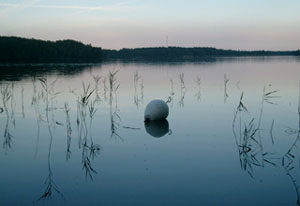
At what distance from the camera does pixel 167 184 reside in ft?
19.1

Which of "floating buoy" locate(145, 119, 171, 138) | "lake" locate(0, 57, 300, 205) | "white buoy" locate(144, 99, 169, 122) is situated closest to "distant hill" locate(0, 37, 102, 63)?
"lake" locate(0, 57, 300, 205)

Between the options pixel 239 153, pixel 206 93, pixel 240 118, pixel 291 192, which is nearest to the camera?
pixel 291 192

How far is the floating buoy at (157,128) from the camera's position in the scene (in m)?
9.77

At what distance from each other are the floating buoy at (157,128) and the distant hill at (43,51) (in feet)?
246

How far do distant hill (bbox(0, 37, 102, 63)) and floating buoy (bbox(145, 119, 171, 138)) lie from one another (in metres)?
75.1

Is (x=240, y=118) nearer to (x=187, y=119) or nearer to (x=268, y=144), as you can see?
(x=187, y=119)

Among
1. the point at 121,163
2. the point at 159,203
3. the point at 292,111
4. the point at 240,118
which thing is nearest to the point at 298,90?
the point at 292,111

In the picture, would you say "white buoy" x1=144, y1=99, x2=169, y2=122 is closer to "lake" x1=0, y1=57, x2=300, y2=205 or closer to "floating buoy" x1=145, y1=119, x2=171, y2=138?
"floating buoy" x1=145, y1=119, x2=171, y2=138

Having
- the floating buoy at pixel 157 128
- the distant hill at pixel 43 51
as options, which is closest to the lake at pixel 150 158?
the floating buoy at pixel 157 128

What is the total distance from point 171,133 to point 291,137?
3369 millimetres

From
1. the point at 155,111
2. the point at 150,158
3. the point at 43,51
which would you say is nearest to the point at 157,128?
the point at 155,111

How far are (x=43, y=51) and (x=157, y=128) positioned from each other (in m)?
85.9

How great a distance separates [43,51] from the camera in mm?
89625

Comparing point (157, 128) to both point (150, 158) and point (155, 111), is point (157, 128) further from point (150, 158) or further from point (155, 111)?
point (150, 158)
